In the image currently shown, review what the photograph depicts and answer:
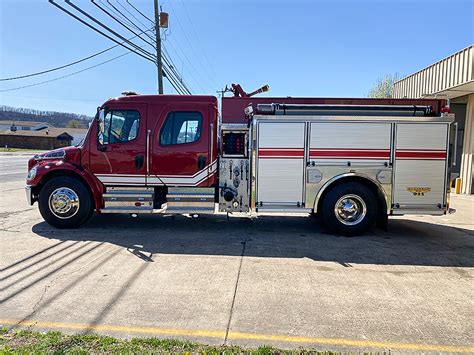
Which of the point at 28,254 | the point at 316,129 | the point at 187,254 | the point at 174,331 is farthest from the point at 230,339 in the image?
the point at 316,129

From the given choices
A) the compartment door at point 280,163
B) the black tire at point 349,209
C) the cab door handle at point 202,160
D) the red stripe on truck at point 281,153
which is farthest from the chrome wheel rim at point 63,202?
the black tire at point 349,209

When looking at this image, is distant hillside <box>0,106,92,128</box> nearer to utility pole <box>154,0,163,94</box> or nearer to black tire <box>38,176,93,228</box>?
utility pole <box>154,0,163,94</box>

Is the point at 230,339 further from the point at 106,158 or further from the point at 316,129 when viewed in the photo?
the point at 106,158

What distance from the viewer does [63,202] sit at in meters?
7.08

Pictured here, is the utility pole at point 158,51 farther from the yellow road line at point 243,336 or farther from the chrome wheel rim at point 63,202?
the yellow road line at point 243,336

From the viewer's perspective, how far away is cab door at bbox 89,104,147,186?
7.16m

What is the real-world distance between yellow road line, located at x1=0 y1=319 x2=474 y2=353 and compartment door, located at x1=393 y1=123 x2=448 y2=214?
3982 millimetres

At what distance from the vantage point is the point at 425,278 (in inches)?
195

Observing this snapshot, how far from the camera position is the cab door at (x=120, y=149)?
23.5ft

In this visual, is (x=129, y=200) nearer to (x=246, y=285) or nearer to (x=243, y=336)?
(x=246, y=285)

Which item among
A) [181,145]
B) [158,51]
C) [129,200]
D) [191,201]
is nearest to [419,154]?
[191,201]

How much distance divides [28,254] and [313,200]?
508cm

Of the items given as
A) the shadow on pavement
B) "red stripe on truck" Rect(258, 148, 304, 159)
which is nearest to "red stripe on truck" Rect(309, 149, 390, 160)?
"red stripe on truck" Rect(258, 148, 304, 159)

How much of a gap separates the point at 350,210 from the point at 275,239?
1.63m
